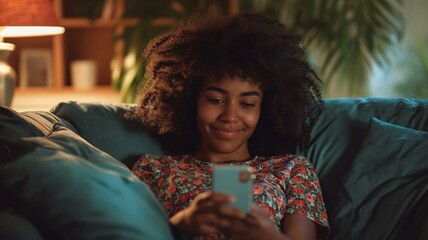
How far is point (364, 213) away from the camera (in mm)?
1735

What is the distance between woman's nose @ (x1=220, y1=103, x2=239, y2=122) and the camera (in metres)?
1.72

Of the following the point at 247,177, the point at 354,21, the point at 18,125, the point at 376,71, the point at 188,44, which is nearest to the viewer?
the point at 247,177

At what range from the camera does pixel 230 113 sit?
172cm

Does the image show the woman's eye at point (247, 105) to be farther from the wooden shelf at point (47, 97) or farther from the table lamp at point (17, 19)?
the wooden shelf at point (47, 97)

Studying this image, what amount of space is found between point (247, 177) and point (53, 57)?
322 cm

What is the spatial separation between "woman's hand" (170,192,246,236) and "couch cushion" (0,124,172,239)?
2.0 inches

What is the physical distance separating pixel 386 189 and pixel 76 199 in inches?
33.6

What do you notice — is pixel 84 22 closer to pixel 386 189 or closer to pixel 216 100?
pixel 216 100

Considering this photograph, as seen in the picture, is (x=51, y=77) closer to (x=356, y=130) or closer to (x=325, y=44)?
(x=325, y=44)

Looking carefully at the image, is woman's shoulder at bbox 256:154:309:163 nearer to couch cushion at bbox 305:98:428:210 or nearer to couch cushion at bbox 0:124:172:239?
couch cushion at bbox 305:98:428:210

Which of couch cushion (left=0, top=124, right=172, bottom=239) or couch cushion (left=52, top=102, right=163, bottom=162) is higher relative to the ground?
couch cushion (left=0, top=124, right=172, bottom=239)

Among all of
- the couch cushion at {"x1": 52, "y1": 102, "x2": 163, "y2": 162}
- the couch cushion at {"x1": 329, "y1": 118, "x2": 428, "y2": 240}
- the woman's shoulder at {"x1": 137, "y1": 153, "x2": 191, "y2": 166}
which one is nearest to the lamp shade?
the couch cushion at {"x1": 52, "y1": 102, "x2": 163, "y2": 162}

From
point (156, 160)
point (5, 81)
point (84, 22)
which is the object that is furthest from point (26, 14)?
point (84, 22)

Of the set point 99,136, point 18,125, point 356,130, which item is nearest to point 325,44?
point 356,130
